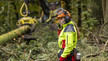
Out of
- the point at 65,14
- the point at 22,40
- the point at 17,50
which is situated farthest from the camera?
the point at 22,40

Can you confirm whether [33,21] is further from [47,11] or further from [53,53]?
[53,53]

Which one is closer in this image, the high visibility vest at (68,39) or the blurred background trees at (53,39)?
the high visibility vest at (68,39)

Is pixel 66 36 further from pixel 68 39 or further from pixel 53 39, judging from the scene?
pixel 53 39

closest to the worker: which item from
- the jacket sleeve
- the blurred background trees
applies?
the jacket sleeve

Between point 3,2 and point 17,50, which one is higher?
Result: point 3,2

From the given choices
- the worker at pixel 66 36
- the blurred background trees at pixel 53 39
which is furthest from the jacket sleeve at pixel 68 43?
the blurred background trees at pixel 53 39

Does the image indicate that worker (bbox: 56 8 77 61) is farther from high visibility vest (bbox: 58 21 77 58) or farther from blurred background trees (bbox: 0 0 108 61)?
blurred background trees (bbox: 0 0 108 61)

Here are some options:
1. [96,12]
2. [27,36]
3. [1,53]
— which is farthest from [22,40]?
[96,12]

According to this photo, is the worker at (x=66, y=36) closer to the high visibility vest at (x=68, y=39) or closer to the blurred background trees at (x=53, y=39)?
the high visibility vest at (x=68, y=39)

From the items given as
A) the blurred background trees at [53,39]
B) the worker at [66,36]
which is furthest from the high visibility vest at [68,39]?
the blurred background trees at [53,39]

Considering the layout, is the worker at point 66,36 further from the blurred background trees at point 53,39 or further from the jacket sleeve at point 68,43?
the blurred background trees at point 53,39

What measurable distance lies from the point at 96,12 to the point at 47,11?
5472 mm

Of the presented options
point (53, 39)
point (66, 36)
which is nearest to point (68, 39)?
point (66, 36)

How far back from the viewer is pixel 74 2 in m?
8.78
